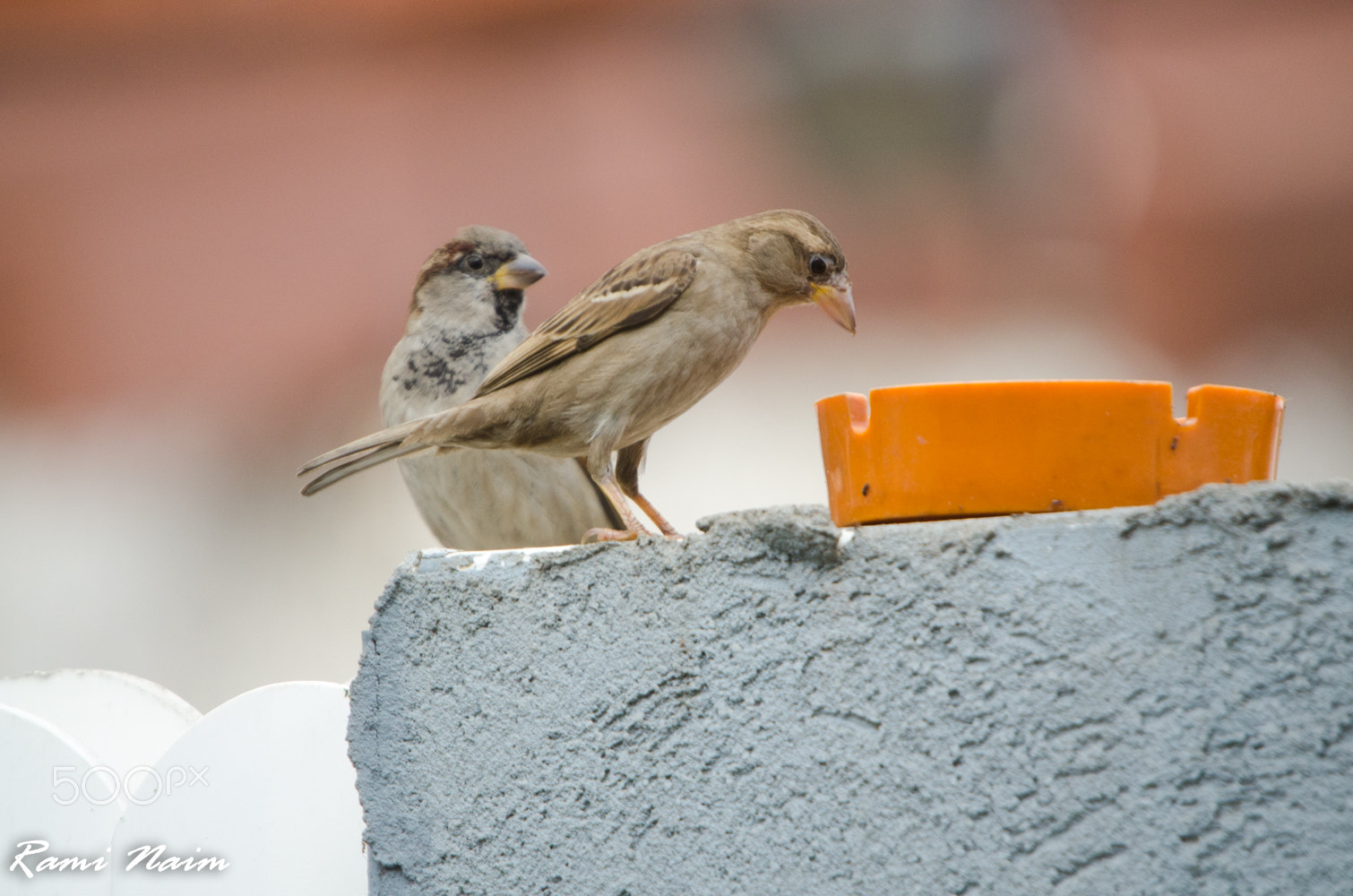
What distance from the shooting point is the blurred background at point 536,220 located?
3688 mm

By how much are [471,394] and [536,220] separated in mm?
1822

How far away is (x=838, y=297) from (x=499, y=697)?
2.44 feet

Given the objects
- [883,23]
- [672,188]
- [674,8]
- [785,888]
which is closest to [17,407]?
[672,188]

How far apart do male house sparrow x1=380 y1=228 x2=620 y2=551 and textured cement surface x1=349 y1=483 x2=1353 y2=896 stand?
2.95ft

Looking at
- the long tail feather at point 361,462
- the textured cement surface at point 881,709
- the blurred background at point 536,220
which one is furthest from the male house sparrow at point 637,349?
the blurred background at point 536,220

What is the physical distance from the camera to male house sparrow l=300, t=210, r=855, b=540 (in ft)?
5.07

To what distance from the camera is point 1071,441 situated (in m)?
0.99

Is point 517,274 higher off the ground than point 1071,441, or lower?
higher

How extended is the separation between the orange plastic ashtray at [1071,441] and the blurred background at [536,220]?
103 inches

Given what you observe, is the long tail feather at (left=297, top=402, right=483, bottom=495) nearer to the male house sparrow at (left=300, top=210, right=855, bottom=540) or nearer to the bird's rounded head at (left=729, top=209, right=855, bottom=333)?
the male house sparrow at (left=300, top=210, right=855, bottom=540)

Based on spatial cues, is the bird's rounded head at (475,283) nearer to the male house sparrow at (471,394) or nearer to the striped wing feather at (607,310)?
the male house sparrow at (471,394)
